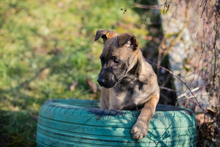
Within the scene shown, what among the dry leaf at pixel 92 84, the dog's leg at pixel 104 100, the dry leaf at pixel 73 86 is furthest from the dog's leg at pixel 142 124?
the dry leaf at pixel 73 86

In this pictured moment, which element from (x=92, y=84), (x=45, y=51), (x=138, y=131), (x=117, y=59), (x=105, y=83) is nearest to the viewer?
(x=138, y=131)

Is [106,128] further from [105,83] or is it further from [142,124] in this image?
[105,83]

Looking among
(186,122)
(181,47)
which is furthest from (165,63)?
(186,122)

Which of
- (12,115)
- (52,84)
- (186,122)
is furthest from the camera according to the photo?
(52,84)

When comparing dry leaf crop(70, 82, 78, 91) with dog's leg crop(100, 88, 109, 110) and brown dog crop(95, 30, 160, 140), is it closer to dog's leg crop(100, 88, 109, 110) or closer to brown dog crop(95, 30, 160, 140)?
dog's leg crop(100, 88, 109, 110)

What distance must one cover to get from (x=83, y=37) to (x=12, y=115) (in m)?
4.09

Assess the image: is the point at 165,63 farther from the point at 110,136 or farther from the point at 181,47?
the point at 110,136

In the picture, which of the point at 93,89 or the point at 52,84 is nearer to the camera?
the point at 93,89

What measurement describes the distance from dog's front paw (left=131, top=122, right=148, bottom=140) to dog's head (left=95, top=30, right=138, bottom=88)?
630 mm

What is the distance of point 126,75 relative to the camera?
124 inches

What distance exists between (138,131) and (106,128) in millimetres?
325

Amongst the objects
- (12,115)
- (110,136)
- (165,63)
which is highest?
(165,63)

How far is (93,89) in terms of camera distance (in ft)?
18.3

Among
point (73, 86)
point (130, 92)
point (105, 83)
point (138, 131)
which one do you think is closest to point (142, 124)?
point (138, 131)
